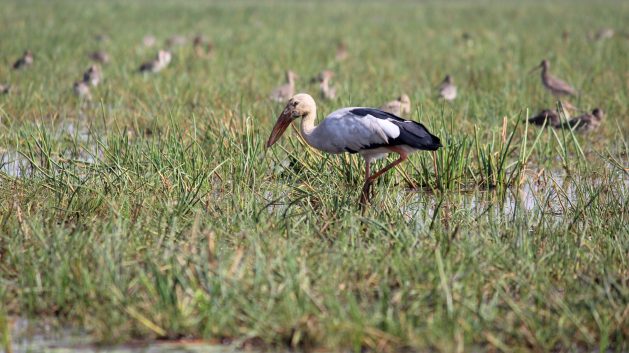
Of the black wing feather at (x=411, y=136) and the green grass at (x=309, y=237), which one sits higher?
the black wing feather at (x=411, y=136)

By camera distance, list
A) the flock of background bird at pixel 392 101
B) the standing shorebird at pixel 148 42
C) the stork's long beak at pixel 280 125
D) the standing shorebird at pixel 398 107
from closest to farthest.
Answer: the stork's long beak at pixel 280 125
the flock of background bird at pixel 392 101
the standing shorebird at pixel 398 107
the standing shorebird at pixel 148 42

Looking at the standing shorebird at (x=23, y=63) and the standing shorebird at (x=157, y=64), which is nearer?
the standing shorebird at (x=23, y=63)

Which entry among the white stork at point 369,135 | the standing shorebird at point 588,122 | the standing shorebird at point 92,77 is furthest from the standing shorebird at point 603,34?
the white stork at point 369,135

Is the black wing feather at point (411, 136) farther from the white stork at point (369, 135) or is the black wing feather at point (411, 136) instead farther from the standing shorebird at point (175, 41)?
the standing shorebird at point (175, 41)

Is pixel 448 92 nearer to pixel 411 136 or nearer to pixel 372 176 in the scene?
pixel 372 176

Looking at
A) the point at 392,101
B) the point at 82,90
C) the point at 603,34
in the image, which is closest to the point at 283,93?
the point at 392,101

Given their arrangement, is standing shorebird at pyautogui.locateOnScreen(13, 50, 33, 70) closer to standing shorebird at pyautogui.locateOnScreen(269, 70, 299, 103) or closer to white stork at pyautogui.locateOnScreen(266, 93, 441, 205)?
standing shorebird at pyautogui.locateOnScreen(269, 70, 299, 103)

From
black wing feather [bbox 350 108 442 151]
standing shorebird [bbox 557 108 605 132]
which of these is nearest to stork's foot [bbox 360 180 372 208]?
black wing feather [bbox 350 108 442 151]

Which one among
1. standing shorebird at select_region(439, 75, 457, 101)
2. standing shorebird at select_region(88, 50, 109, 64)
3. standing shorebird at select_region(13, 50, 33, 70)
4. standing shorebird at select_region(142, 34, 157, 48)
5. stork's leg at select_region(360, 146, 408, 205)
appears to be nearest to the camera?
stork's leg at select_region(360, 146, 408, 205)

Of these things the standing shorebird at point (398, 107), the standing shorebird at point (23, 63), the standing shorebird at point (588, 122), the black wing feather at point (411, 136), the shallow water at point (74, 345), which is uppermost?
the black wing feather at point (411, 136)

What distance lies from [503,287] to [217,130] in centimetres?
416

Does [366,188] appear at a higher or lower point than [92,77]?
higher

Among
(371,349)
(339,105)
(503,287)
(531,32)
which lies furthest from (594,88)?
(531,32)

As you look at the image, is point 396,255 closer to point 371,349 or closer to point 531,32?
point 371,349
